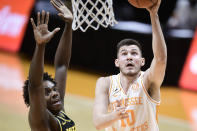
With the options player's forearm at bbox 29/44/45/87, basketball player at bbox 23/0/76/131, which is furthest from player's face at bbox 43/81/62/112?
player's forearm at bbox 29/44/45/87

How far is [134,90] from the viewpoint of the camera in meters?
3.54

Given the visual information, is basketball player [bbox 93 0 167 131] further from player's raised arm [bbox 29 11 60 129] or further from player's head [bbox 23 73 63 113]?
player's raised arm [bbox 29 11 60 129]

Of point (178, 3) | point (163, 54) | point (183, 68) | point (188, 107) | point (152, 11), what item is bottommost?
point (188, 107)

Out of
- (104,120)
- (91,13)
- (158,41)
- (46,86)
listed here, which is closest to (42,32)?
(46,86)

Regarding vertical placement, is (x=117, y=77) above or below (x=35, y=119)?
above

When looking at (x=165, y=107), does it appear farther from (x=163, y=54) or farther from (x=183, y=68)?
(x=163, y=54)

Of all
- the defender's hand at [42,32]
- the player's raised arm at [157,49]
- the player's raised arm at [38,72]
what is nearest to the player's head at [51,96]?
the player's raised arm at [38,72]

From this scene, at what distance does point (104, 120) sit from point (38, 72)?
2.35 feet

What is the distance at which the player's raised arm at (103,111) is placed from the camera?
2854mm

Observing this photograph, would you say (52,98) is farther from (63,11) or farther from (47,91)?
(63,11)

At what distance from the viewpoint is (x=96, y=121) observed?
315 centimetres

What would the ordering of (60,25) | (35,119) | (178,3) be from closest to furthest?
(35,119) → (60,25) → (178,3)

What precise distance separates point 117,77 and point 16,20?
8087mm

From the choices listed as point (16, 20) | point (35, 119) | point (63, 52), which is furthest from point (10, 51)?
point (35, 119)
